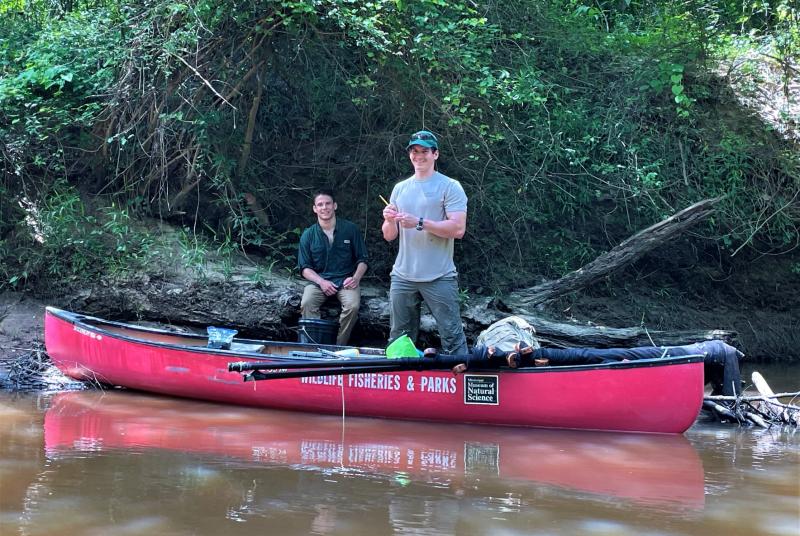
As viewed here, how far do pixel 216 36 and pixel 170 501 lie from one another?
5419 millimetres

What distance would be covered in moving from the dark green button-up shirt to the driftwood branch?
1602mm

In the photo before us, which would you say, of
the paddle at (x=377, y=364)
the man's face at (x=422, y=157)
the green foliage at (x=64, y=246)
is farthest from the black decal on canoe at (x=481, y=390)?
the green foliage at (x=64, y=246)

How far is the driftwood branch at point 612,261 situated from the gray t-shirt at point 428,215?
7.05 feet

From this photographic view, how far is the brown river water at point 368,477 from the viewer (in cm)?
388

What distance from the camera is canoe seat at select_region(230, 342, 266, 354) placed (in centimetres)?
729

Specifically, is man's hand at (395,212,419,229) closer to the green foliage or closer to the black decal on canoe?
the black decal on canoe

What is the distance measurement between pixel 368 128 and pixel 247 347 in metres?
2.96

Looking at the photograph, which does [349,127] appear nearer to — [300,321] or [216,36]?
[216,36]

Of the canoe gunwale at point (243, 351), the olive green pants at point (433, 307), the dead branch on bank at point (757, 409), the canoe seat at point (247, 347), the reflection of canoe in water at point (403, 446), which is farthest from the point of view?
the canoe seat at point (247, 347)

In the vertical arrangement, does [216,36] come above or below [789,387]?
above

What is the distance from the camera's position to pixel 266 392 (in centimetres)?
667

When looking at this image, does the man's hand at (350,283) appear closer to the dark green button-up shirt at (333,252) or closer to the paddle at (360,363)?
the dark green button-up shirt at (333,252)

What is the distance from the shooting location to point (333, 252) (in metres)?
7.66

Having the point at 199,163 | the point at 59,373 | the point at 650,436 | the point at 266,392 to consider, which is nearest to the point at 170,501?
the point at 266,392
